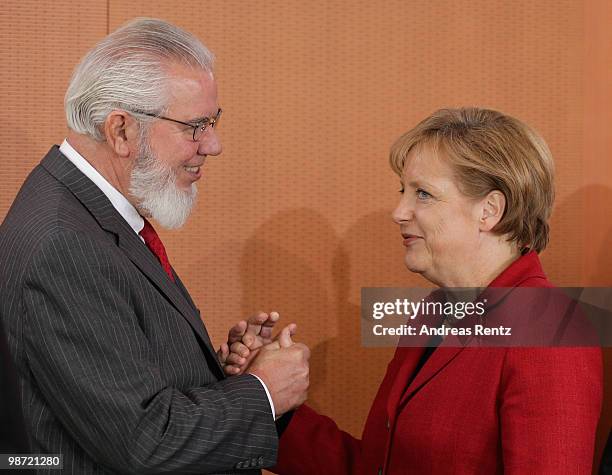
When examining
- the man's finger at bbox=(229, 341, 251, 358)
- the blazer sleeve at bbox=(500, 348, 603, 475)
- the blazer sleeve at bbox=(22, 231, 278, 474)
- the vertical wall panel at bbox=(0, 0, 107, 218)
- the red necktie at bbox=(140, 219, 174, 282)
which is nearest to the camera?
the blazer sleeve at bbox=(22, 231, 278, 474)

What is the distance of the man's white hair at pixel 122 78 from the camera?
66.7 inches

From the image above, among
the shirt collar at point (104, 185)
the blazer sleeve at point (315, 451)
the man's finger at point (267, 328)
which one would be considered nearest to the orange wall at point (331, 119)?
the blazer sleeve at point (315, 451)

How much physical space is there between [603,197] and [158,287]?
1711 mm

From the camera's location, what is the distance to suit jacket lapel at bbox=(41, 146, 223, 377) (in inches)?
64.9

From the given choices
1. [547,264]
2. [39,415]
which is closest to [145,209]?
[39,415]

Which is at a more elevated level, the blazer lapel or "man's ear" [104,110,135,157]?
"man's ear" [104,110,135,157]

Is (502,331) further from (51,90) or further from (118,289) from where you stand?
(51,90)

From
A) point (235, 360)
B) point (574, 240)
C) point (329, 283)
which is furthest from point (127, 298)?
point (574, 240)

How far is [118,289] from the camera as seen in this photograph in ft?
5.13

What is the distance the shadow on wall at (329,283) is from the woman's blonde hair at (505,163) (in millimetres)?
928

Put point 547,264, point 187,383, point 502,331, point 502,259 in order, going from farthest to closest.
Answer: point 547,264 < point 502,259 < point 502,331 < point 187,383

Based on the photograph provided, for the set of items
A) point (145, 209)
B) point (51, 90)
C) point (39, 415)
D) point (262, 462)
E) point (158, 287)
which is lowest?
point (262, 462)

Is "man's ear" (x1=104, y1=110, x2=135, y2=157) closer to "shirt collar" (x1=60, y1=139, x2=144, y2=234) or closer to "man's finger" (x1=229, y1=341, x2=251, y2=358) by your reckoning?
"shirt collar" (x1=60, y1=139, x2=144, y2=234)

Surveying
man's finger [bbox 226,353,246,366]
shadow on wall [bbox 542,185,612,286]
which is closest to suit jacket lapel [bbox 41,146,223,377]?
man's finger [bbox 226,353,246,366]
